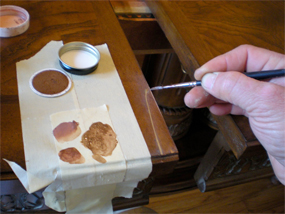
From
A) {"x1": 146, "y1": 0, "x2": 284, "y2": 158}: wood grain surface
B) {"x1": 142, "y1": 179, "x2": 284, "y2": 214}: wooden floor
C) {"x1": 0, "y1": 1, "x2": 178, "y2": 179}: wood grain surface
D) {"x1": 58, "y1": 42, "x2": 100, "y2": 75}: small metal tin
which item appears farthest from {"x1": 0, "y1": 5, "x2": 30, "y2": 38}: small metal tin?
{"x1": 142, "y1": 179, "x2": 284, "y2": 214}: wooden floor

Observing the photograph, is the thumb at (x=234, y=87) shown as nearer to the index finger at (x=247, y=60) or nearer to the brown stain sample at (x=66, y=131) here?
the index finger at (x=247, y=60)

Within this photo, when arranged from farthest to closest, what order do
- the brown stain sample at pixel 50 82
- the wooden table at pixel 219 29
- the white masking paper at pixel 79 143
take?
the wooden table at pixel 219 29 → the brown stain sample at pixel 50 82 → the white masking paper at pixel 79 143

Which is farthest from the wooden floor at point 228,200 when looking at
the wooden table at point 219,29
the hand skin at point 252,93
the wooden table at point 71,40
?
the wooden table at point 71,40

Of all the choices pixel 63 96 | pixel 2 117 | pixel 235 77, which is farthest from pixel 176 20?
pixel 2 117

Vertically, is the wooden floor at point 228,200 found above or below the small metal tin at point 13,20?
below

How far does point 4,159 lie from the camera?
1.53 feet

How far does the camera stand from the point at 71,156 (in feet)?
1.59

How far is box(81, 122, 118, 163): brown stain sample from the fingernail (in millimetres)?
250

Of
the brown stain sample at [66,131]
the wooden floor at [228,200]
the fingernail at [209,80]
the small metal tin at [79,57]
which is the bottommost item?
the wooden floor at [228,200]

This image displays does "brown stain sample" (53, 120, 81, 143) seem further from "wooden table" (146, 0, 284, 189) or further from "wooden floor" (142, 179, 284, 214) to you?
"wooden floor" (142, 179, 284, 214)

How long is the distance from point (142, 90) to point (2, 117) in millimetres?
312

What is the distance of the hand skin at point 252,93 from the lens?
1.76ft

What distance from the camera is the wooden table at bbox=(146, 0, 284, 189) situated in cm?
71

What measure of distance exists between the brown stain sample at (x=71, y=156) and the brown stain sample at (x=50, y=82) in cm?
16
